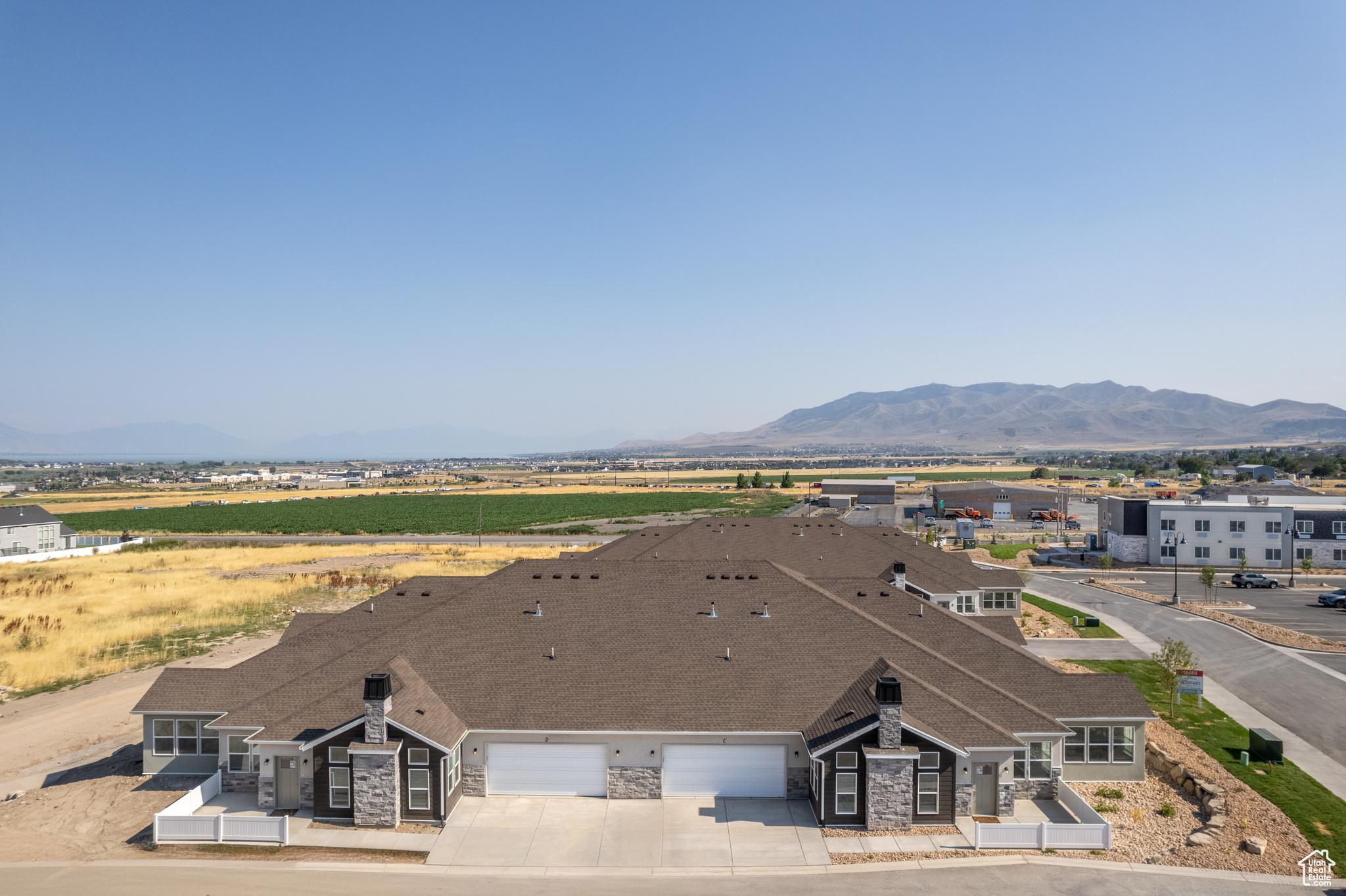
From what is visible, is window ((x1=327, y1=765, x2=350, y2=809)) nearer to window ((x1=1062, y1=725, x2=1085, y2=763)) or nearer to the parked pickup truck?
window ((x1=1062, y1=725, x2=1085, y2=763))

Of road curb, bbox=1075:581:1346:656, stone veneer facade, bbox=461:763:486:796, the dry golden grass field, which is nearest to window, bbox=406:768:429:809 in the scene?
stone veneer facade, bbox=461:763:486:796

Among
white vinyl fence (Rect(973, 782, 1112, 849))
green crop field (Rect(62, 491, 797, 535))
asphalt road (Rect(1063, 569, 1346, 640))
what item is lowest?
green crop field (Rect(62, 491, 797, 535))

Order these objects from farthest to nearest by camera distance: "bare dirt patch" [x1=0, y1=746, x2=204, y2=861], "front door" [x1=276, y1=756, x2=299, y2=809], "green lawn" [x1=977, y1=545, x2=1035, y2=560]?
"green lawn" [x1=977, y1=545, x2=1035, y2=560], "front door" [x1=276, y1=756, x2=299, y2=809], "bare dirt patch" [x1=0, y1=746, x2=204, y2=861]

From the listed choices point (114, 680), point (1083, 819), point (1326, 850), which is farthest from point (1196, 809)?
point (114, 680)

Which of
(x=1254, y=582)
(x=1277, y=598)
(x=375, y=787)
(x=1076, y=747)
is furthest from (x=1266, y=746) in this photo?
(x=1254, y=582)

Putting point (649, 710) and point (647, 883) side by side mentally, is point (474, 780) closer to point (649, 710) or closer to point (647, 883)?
point (649, 710)

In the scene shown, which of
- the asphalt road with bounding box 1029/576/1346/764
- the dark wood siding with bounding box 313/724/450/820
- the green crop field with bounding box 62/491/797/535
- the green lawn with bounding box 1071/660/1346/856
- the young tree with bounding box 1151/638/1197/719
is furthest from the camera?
the green crop field with bounding box 62/491/797/535

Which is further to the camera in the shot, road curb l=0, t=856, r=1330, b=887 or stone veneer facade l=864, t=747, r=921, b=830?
stone veneer facade l=864, t=747, r=921, b=830

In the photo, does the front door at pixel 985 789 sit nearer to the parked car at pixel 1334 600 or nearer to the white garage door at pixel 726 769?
the white garage door at pixel 726 769
